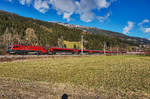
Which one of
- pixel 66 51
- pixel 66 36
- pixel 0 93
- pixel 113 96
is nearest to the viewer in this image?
pixel 113 96

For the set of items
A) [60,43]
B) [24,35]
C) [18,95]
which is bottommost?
[18,95]

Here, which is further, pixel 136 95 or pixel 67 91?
pixel 67 91

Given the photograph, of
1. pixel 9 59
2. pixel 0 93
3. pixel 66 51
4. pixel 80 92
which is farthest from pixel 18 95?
pixel 66 51

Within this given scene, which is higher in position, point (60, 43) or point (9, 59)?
point (60, 43)

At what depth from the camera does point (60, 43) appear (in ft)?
339

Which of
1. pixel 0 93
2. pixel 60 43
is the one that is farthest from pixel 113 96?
pixel 60 43

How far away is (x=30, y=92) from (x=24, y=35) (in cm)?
10088

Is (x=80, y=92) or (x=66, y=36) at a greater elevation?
(x=66, y=36)

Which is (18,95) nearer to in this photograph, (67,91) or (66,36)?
(67,91)

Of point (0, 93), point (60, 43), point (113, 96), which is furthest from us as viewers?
point (60, 43)

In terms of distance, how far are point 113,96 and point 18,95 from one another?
488 centimetres

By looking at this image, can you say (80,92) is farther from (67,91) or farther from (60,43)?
(60,43)

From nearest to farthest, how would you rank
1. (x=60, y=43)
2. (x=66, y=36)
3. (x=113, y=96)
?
(x=113, y=96) < (x=60, y=43) < (x=66, y=36)

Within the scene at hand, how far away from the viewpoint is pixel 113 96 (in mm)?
5285
